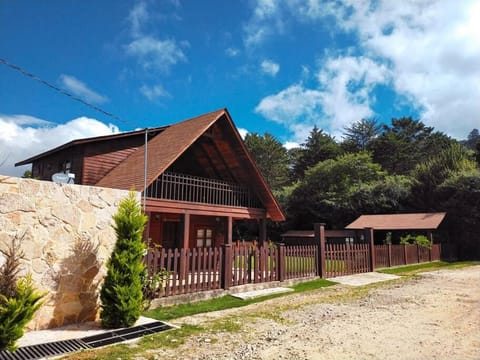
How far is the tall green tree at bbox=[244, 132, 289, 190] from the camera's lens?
1988 inches

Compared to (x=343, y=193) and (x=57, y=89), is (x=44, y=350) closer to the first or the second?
(x=57, y=89)

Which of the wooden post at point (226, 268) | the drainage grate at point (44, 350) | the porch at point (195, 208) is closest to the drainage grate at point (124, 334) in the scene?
the drainage grate at point (44, 350)

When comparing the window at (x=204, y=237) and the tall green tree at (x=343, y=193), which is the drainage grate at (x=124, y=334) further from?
the tall green tree at (x=343, y=193)

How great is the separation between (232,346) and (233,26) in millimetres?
10578

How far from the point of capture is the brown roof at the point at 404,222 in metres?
24.0

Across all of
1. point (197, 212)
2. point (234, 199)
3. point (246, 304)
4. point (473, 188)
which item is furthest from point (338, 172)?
point (246, 304)

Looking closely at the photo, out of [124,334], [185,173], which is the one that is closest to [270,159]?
[185,173]

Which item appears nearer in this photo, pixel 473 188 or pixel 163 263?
pixel 163 263

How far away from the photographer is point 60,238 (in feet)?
20.9

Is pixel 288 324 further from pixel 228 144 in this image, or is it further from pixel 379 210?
pixel 379 210

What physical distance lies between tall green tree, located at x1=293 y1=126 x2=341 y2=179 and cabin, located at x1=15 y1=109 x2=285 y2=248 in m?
34.2

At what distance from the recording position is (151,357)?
4719 millimetres

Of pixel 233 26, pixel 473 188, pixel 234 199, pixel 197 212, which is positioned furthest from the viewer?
pixel 473 188

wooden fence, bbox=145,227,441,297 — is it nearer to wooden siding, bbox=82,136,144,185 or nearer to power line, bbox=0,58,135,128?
power line, bbox=0,58,135,128
